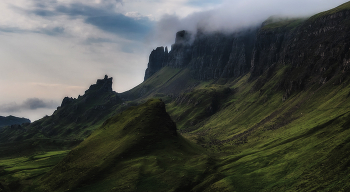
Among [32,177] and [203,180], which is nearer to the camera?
[203,180]

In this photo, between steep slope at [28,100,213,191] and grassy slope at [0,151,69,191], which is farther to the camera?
grassy slope at [0,151,69,191]

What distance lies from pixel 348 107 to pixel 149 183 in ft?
414

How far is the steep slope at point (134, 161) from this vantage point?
4638 inches

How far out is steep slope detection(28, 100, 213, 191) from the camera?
117812mm

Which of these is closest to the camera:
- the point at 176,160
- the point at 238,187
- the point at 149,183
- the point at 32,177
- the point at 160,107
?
the point at 238,187

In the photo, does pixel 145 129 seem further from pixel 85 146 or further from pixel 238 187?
pixel 238 187

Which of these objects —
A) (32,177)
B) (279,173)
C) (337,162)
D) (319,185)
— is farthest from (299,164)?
(32,177)

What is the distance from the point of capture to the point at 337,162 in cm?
9331

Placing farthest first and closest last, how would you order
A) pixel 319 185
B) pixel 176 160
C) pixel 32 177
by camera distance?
pixel 32 177
pixel 176 160
pixel 319 185

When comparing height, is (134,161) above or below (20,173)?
above

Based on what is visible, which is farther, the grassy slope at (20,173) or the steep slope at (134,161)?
the grassy slope at (20,173)

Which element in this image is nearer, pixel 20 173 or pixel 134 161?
pixel 134 161

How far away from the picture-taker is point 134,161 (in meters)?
138

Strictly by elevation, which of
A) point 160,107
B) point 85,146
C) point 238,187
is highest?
point 160,107
